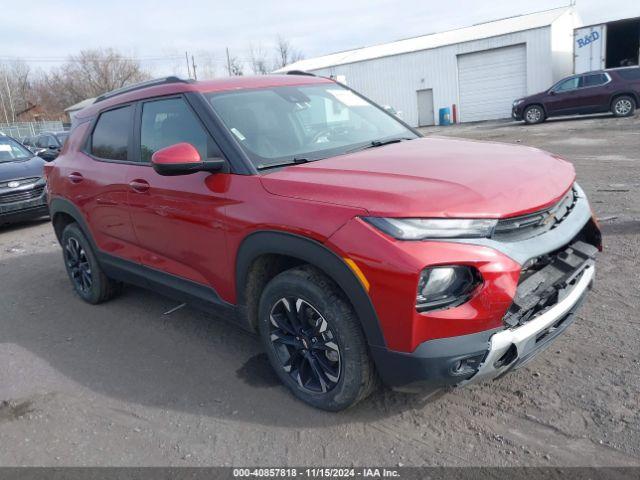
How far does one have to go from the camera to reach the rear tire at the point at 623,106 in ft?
59.0

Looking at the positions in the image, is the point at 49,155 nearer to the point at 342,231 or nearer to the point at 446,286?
the point at 342,231

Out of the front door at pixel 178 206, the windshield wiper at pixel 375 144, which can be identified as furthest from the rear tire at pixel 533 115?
the front door at pixel 178 206

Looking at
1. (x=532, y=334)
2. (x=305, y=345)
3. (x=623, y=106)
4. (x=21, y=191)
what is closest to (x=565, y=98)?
(x=623, y=106)

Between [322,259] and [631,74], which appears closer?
[322,259]

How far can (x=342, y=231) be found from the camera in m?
2.51

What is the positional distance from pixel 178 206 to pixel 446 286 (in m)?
1.88

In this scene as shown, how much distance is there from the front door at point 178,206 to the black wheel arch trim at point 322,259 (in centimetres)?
33

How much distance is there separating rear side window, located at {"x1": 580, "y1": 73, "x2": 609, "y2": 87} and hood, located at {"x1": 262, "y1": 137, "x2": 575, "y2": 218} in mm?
17735

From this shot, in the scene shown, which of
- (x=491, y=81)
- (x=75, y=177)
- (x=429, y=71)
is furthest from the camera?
(x=429, y=71)

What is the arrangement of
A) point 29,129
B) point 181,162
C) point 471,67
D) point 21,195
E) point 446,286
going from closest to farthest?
point 446,286 < point 181,162 < point 21,195 < point 471,67 < point 29,129

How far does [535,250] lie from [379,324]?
2.68ft

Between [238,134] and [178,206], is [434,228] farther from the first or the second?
[178,206]

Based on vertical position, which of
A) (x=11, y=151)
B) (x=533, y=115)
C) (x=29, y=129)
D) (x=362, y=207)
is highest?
(x=29, y=129)

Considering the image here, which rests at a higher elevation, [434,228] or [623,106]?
[434,228]
